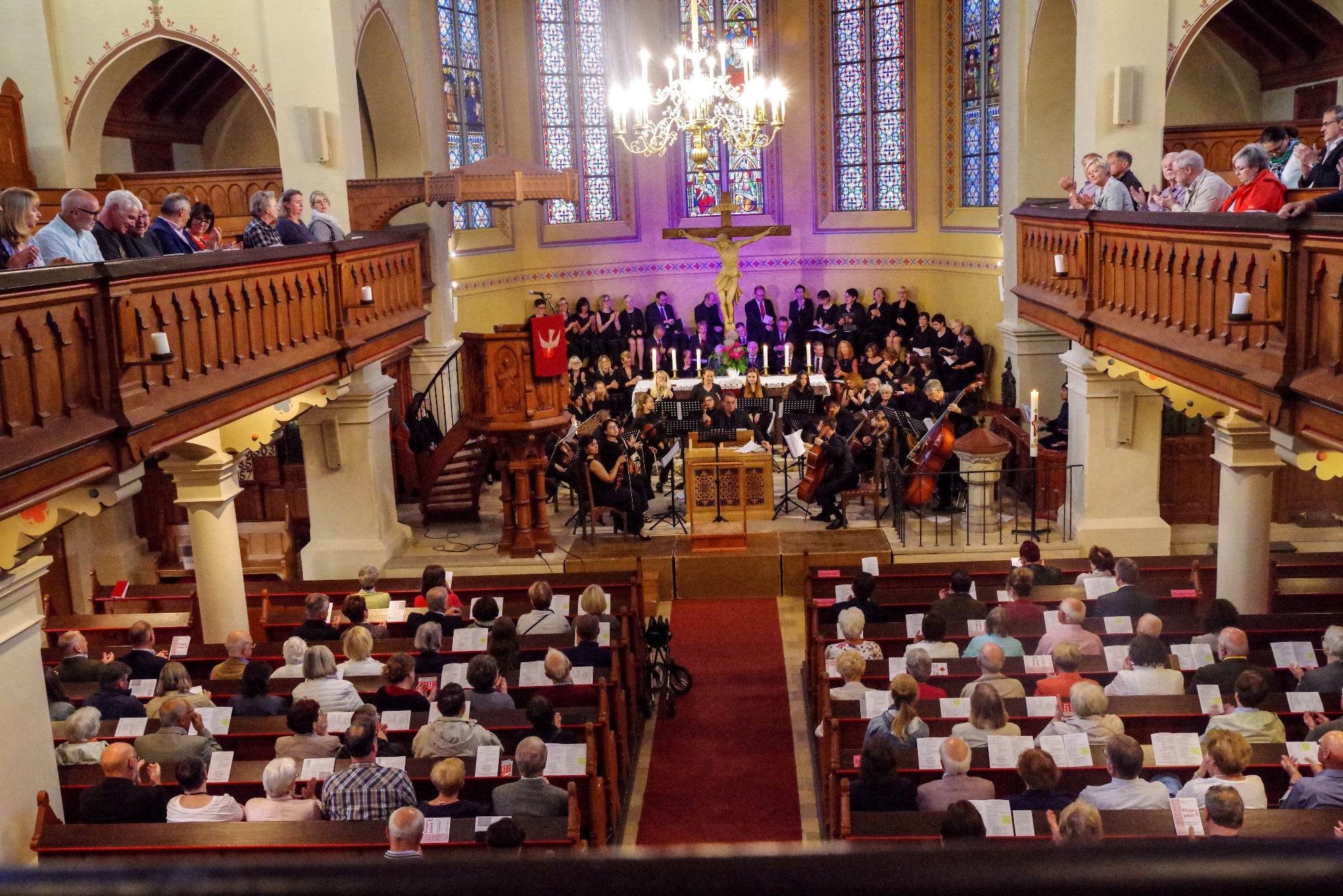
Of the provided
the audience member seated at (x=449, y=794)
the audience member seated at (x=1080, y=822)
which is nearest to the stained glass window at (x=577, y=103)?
the audience member seated at (x=449, y=794)

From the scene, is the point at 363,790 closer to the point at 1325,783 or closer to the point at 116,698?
the point at 116,698

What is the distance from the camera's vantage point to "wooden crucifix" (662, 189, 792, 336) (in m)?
18.3

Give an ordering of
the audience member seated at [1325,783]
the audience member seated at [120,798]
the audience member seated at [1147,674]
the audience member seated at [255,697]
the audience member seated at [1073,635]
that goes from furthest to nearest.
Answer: the audience member seated at [1073,635], the audience member seated at [255,697], the audience member seated at [1147,674], the audience member seated at [120,798], the audience member seated at [1325,783]

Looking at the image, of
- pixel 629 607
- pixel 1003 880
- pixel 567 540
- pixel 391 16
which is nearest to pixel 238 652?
pixel 629 607

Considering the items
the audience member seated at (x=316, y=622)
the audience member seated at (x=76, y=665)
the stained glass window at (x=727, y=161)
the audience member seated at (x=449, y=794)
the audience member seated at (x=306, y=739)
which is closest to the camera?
the audience member seated at (x=449, y=794)

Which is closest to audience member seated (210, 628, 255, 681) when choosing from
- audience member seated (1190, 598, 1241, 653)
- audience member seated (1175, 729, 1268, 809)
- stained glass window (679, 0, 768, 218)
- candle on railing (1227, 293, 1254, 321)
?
audience member seated (1175, 729, 1268, 809)

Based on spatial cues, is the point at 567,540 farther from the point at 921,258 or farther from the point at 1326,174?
the point at 921,258

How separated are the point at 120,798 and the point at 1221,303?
7096 mm

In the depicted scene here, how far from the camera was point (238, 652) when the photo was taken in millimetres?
8617

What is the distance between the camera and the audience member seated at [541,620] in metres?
9.38

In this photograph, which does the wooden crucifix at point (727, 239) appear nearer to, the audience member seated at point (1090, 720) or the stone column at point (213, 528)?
the stone column at point (213, 528)

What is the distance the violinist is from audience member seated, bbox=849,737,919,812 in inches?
289

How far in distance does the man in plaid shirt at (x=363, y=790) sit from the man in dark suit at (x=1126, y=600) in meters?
4.99

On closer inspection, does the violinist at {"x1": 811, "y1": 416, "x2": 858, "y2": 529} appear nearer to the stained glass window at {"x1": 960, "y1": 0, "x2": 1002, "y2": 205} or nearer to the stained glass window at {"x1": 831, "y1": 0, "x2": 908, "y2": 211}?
the stained glass window at {"x1": 960, "y1": 0, "x2": 1002, "y2": 205}
